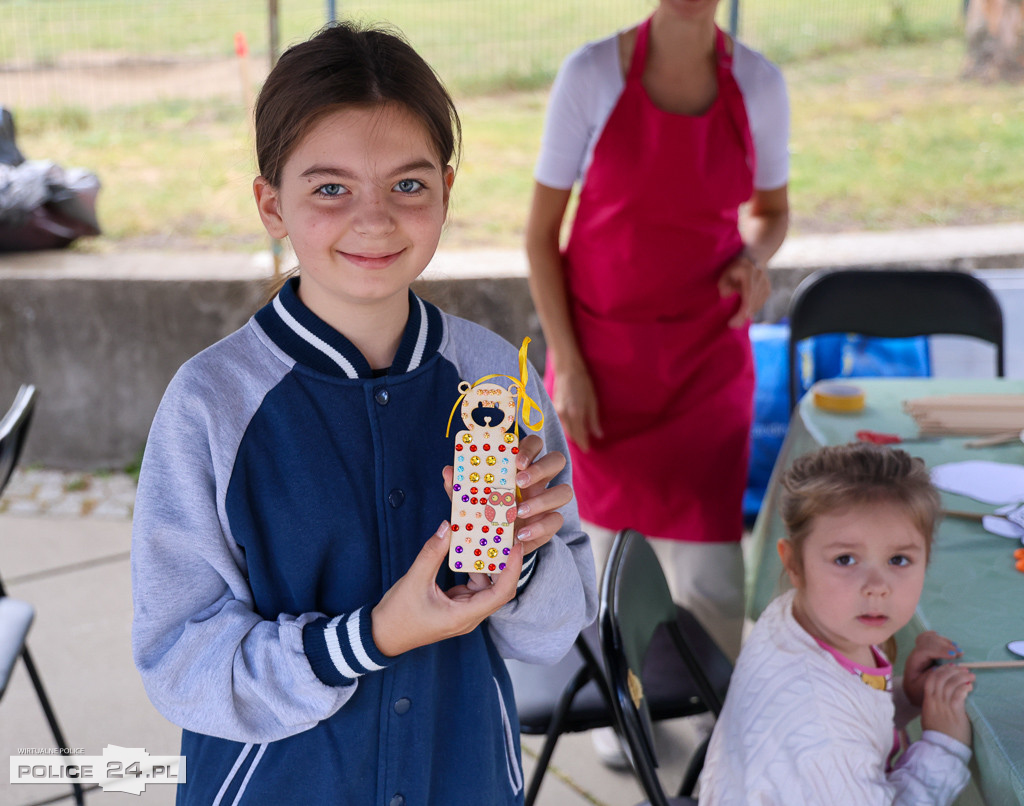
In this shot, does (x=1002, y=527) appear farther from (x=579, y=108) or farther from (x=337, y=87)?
(x=337, y=87)

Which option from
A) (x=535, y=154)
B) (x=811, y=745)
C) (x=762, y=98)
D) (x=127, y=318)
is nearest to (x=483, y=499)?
(x=811, y=745)

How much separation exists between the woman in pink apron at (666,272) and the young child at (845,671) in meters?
0.70

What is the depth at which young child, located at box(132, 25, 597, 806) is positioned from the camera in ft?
3.34

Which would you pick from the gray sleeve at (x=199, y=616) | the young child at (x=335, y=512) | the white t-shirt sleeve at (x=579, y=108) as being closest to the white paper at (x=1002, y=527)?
the young child at (x=335, y=512)

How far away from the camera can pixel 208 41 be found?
22.3ft

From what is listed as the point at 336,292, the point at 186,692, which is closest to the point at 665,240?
the point at 336,292

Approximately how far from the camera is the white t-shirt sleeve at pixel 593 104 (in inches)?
83.0

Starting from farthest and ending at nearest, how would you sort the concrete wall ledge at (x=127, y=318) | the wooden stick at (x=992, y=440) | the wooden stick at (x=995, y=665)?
1. the concrete wall ledge at (x=127, y=318)
2. the wooden stick at (x=992, y=440)
3. the wooden stick at (x=995, y=665)

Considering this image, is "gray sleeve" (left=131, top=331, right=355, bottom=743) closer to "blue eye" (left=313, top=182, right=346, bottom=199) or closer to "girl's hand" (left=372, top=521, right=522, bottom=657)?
"girl's hand" (left=372, top=521, right=522, bottom=657)

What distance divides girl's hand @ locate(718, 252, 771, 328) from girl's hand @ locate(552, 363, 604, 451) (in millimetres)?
377

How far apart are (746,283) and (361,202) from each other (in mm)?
1316

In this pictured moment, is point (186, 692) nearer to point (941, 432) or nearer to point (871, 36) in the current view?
point (941, 432)

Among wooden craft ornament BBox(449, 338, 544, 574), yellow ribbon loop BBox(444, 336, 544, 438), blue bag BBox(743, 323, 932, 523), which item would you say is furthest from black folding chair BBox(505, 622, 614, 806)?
blue bag BBox(743, 323, 932, 523)

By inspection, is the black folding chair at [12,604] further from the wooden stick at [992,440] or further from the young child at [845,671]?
the wooden stick at [992,440]
